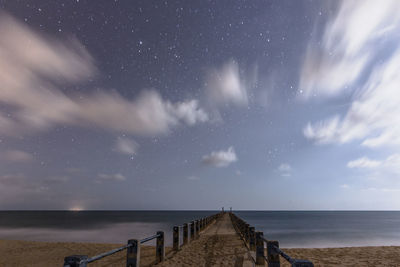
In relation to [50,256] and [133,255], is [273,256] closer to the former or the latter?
[133,255]

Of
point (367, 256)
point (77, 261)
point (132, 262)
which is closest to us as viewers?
point (77, 261)

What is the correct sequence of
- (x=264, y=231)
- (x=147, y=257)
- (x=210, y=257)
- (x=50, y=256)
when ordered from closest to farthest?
(x=210, y=257) → (x=147, y=257) → (x=50, y=256) → (x=264, y=231)

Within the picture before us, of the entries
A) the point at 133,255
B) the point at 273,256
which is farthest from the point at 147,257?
the point at 273,256

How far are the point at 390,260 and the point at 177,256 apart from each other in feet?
37.9

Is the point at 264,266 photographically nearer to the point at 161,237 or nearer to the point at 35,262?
the point at 161,237

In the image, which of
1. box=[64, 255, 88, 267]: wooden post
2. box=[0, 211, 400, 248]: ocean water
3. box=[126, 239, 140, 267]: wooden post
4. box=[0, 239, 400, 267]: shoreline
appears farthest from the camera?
box=[0, 211, 400, 248]: ocean water

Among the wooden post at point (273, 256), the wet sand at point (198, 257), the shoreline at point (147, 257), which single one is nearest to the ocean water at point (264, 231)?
the shoreline at point (147, 257)

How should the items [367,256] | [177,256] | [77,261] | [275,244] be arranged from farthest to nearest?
[367,256] < [177,256] < [275,244] < [77,261]

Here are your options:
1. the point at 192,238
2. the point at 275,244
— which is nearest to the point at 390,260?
the point at 192,238

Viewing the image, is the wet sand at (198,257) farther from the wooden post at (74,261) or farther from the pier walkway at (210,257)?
the wooden post at (74,261)

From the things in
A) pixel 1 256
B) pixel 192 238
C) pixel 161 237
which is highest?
pixel 161 237

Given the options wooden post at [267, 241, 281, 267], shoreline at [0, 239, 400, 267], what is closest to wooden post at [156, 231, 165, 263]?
shoreline at [0, 239, 400, 267]

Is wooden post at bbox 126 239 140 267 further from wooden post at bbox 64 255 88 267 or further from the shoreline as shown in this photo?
the shoreline

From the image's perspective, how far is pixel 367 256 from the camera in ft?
45.1
